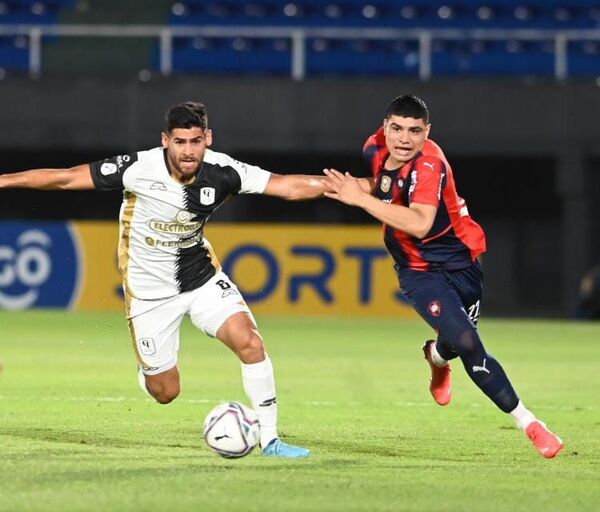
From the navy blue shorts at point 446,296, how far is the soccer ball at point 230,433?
4.02 feet

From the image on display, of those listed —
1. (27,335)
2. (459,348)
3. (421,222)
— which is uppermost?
(421,222)

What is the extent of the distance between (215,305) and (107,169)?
0.94 meters

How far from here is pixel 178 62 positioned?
72.1 ft

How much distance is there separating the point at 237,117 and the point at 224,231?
1740 millimetres

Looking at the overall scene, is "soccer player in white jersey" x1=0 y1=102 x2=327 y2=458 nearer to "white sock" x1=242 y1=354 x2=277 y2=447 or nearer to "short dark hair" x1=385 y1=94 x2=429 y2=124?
"white sock" x1=242 y1=354 x2=277 y2=447

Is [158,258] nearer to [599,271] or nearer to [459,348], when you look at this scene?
[459,348]

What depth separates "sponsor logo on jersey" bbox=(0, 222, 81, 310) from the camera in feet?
68.4

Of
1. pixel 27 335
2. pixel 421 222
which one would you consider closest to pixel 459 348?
pixel 421 222

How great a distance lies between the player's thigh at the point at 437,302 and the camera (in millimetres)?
7711

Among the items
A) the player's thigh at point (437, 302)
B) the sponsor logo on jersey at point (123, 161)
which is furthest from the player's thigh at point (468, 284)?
the sponsor logo on jersey at point (123, 161)

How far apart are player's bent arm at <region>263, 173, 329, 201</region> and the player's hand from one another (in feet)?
A: 0.16

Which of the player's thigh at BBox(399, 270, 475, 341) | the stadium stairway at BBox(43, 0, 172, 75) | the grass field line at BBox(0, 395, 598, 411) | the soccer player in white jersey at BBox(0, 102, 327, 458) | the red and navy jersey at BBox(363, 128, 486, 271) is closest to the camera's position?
the soccer player in white jersey at BBox(0, 102, 327, 458)

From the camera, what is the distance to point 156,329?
324 inches

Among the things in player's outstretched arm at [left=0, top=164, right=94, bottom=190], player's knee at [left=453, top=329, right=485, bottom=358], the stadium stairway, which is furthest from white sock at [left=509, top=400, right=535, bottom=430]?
A: the stadium stairway
